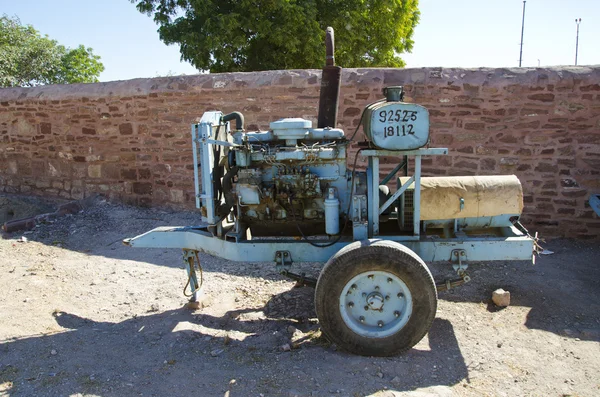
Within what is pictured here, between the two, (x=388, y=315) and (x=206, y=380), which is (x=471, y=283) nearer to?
(x=388, y=315)

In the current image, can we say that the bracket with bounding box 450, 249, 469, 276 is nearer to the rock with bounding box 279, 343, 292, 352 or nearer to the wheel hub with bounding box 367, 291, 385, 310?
the wheel hub with bounding box 367, 291, 385, 310

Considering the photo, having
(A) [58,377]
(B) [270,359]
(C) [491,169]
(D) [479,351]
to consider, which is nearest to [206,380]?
(B) [270,359]

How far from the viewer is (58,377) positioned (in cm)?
376

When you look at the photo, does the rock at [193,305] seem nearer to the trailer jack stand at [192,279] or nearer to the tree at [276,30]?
the trailer jack stand at [192,279]

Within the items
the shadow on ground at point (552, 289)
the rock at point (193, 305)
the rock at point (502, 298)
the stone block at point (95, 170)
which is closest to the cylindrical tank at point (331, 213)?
the rock at point (193, 305)

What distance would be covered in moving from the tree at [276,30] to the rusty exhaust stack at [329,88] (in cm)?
1002

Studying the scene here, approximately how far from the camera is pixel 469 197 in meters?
4.30

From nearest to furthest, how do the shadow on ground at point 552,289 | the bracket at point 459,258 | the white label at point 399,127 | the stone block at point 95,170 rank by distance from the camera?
the white label at point 399,127, the bracket at point 459,258, the shadow on ground at point 552,289, the stone block at point 95,170

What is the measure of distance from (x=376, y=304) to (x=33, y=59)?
68.1ft

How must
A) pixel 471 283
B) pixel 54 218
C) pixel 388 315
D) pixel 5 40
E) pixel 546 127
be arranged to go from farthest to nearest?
pixel 5 40 → pixel 54 218 → pixel 546 127 → pixel 471 283 → pixel 388 315

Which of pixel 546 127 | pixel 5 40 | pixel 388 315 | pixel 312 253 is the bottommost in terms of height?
pixel 388 315

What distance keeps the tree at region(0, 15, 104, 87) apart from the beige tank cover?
18.9m

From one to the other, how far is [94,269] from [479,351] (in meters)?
4.46

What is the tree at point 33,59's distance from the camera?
63.0 feet
